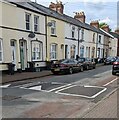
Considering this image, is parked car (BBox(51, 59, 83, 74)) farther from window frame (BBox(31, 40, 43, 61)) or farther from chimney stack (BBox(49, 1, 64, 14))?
chimney stack (BBox(49, 1, 64, 14))

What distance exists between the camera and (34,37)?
2278 cm

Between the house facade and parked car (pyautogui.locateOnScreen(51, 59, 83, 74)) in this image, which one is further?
parked car (pyautogui.locateOnScreen(51, 59, 83, 74))

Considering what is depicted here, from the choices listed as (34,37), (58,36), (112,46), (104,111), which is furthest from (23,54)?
(112,46)

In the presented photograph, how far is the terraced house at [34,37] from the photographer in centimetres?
1922

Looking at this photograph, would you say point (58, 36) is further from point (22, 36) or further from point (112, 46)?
point (112, 46)

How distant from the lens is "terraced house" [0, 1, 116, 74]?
63.1 feet

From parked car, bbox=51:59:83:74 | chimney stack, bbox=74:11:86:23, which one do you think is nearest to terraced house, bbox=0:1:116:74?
parked car, bbox=51:59:83:74

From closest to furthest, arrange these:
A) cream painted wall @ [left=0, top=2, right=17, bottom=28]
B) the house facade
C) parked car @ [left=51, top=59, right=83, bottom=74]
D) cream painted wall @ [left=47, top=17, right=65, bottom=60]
A: cream painted wall @ [left=0, top=2, right=17, bottom=28] → the house facade → parked car @ [left=51, top=59, right=83, bottom=74] → cream painted wall @ [left=47, top=17, right=65, bottom=60]

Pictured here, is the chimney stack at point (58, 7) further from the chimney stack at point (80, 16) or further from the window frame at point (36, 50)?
the window frame at point (36, 50)

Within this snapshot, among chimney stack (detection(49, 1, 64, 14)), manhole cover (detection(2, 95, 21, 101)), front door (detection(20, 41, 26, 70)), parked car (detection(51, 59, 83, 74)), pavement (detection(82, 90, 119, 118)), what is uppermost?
chimney stack (detection(49, 1, 64, 14))

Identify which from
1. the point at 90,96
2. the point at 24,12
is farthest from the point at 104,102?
the point at 24,12

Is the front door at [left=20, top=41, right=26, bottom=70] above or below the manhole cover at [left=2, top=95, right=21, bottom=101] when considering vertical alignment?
above

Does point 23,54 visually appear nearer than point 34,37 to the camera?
Yes

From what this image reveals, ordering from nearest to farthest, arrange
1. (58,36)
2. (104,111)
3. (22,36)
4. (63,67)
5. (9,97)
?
(104,111) → (9,97) → (63,67) → (22,36) → (58,36)
